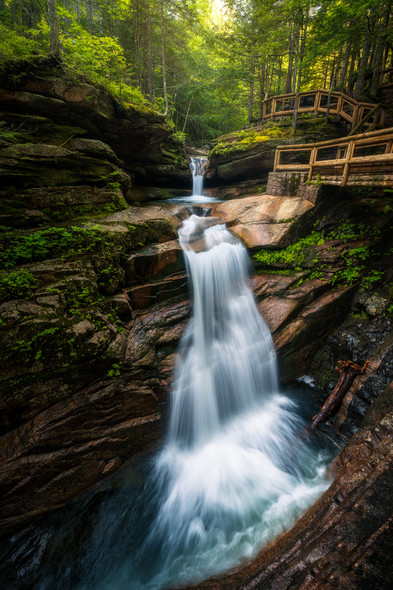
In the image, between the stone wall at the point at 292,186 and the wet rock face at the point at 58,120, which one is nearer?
the wet rock face at the point at 58,120

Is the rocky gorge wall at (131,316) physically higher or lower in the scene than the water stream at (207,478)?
higher

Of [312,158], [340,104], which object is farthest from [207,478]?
[340,104]

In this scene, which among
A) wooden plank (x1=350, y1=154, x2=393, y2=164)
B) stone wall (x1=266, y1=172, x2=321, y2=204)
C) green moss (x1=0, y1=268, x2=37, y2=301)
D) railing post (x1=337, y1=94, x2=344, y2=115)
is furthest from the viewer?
railing post (x1=337, y1=94, x2=344, y2=115)

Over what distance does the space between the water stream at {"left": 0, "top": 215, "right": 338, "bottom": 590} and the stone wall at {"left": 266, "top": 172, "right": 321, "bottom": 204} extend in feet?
9.76

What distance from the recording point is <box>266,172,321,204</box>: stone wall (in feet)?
25.3

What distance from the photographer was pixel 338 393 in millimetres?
5770

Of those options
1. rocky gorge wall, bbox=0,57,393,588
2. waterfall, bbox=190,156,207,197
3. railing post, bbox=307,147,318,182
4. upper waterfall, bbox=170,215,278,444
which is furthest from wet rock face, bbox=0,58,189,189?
railing post, bbox=307,147,318,182

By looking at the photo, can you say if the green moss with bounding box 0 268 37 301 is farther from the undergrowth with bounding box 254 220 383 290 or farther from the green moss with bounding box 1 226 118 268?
the undergrowth with bounding box 254 220 383 290

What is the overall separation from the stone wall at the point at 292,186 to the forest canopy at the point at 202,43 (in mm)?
4908

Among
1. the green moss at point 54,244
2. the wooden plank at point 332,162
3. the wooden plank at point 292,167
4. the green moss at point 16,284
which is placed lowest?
the green moss at point 16,284

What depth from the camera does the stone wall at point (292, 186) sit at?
7.71 meters

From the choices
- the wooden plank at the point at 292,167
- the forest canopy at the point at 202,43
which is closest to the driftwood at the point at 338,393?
the wooden plank at the point at 292,167

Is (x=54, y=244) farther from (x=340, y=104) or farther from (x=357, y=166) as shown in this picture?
(x=340, y=104)

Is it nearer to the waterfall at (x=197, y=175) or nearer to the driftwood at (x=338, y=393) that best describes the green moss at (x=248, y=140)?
the waterfall at (x=197, y=175)
